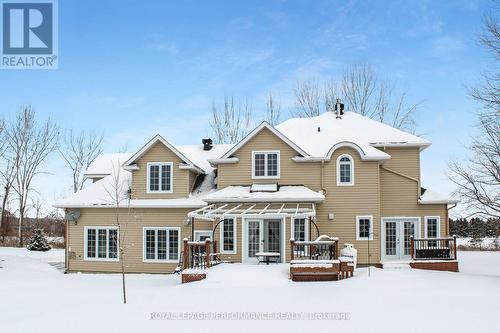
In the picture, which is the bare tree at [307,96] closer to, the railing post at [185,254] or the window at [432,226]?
the window at [432,226]

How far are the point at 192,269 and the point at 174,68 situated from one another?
11796mm

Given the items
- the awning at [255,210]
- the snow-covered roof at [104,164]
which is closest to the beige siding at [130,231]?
the awning at [255,210]

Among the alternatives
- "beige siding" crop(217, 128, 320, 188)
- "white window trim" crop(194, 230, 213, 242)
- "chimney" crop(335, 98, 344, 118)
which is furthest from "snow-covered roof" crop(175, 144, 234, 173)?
"chimney" crop(335, 98, 344, 118)

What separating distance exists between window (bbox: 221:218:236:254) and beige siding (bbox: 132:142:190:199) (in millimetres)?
2965

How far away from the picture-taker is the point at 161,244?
965 inches

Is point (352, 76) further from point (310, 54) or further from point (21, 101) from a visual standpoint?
point (21, 101)

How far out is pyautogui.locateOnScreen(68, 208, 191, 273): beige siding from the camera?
24.4 metres

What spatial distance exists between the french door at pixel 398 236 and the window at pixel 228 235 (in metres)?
6.99

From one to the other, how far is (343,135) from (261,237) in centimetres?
708

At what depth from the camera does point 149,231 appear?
24.7 metres

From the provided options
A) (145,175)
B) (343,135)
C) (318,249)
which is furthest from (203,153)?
(318,249)

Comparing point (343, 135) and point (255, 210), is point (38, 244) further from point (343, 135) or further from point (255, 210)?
point (343, 135)

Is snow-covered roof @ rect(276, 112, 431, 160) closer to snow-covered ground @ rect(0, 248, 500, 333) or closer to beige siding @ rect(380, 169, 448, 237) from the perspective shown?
beige siding @ rect(380, 169, 448, 237)

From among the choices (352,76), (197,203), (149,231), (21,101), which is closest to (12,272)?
(149,231)
